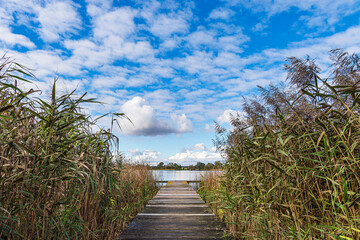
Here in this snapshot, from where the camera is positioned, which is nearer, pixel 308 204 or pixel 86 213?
pixel 308 204

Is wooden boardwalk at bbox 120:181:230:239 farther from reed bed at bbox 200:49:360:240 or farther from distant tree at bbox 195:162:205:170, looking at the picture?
distant tree at bbox 195:162:205:170

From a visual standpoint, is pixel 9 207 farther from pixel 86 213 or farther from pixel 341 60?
pixel 341 60

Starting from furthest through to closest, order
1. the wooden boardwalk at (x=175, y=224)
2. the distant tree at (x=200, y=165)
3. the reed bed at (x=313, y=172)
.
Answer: the distant tree at (x=200, y=165)
the wooden boardwalk at (x=175, y=224)
the reed bed at (x=313, y=172)

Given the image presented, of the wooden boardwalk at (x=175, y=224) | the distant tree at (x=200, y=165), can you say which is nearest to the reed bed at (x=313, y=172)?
the wooden boardwalk at (x=175, y=224)

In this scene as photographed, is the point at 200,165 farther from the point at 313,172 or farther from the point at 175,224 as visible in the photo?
the point at 313,172

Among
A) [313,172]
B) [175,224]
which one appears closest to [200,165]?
[175,224]

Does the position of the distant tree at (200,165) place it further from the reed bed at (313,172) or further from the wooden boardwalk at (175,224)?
the reed bed at (313,172)

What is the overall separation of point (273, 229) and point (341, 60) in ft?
18.5

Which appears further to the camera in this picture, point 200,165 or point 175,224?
point 200,165

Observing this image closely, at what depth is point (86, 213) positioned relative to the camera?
2.68m

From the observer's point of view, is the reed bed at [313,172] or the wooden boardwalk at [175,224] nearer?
the reed bed at [313,172]

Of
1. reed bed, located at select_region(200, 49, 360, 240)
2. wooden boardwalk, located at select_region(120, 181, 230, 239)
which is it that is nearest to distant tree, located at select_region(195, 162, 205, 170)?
wooden boardwalk, located at select_region(120, 181, 230, 239)

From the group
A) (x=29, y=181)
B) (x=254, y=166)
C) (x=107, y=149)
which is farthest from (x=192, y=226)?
(x=29, y=181)

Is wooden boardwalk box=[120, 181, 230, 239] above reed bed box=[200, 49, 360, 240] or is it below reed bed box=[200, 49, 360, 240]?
below
